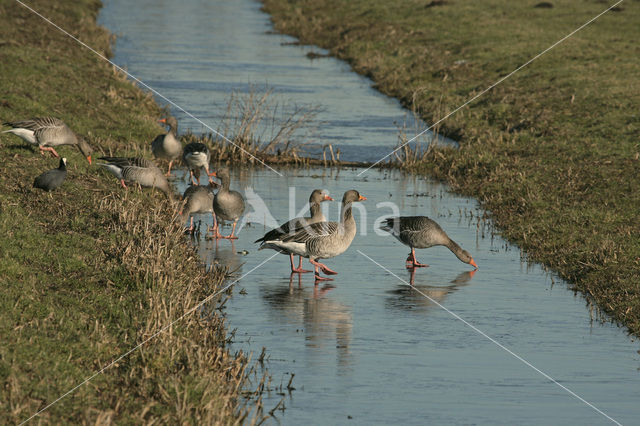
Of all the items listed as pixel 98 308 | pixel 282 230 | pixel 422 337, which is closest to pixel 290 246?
pixel 282 230

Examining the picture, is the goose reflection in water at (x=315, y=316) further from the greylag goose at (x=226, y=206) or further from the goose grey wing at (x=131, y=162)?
the goose grey wing at (x=131, y=162)

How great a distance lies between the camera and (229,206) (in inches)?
755

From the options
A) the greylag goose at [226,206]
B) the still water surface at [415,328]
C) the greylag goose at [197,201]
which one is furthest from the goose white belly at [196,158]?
the greylag goose at [226,206]

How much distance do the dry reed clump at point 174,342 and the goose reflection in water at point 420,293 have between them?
9.50 feet

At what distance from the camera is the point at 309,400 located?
1077cm

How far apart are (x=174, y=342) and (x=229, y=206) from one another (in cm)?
844

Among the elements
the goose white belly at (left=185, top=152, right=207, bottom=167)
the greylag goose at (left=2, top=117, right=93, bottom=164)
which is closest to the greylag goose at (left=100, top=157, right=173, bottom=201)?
the greylag goose at (left=2, top=117, right=93, bottom=164)

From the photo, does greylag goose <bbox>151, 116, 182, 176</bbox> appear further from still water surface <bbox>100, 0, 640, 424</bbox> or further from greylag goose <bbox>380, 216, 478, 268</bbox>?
greylag goose <bbox>380, 216, 478, 268</bbox>

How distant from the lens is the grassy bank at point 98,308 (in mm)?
9555

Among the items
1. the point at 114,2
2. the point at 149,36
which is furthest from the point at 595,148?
the point at 114,2

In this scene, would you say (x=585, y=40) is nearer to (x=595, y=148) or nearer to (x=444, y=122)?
(x=444, y=122)

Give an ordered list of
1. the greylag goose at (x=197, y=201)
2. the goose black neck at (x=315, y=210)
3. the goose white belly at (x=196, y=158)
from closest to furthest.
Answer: the goose black neck at (x=315, y=210)
the greylag goose at (x=197, y=201)
the goose white belly at (x=196, y=158)

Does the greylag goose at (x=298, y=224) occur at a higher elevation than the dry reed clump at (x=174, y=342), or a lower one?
higher

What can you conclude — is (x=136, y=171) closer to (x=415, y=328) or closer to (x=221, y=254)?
(x=221, y=254)
